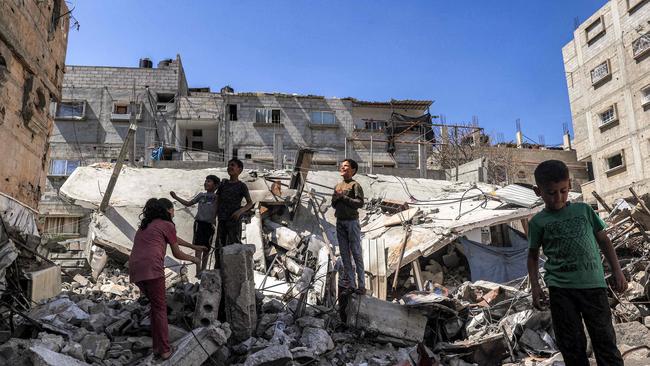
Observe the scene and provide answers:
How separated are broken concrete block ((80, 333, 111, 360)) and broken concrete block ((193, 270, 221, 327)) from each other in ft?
2.82

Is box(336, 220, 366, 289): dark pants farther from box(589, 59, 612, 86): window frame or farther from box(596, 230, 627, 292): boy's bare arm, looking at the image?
box(589, 59, 612, 86): window frame

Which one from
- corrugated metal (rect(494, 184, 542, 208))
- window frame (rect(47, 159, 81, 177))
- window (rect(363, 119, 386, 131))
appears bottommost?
corrugated metal (rect(494, 184, 542, 208))

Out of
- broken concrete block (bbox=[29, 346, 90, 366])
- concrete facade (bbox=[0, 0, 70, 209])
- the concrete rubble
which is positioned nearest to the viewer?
broken concrete block (bbox=[29, 346, 90, 366])

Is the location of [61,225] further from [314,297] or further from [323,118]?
[314,297]

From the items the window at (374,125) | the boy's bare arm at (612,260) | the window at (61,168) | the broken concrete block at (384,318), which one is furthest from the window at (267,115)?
the boy's bare arm at (612,260)

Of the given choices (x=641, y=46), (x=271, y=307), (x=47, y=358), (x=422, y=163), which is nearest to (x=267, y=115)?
(x=422, y=163)

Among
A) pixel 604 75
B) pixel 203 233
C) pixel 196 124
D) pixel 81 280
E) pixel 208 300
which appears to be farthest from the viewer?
pixel 196 124

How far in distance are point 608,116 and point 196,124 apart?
23473 millimetres

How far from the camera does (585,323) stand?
2.79 m

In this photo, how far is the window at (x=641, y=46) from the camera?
21.5 m

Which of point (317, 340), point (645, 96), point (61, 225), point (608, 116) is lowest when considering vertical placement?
point (317, 340)

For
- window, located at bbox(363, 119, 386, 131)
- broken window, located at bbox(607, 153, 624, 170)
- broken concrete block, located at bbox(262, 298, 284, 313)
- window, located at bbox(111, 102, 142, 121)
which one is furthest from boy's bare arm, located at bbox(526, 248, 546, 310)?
window, located at bbox(363, 119, 386, 131)

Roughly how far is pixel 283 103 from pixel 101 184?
15.8 metres

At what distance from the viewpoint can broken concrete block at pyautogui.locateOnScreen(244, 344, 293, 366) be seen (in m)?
4.07
